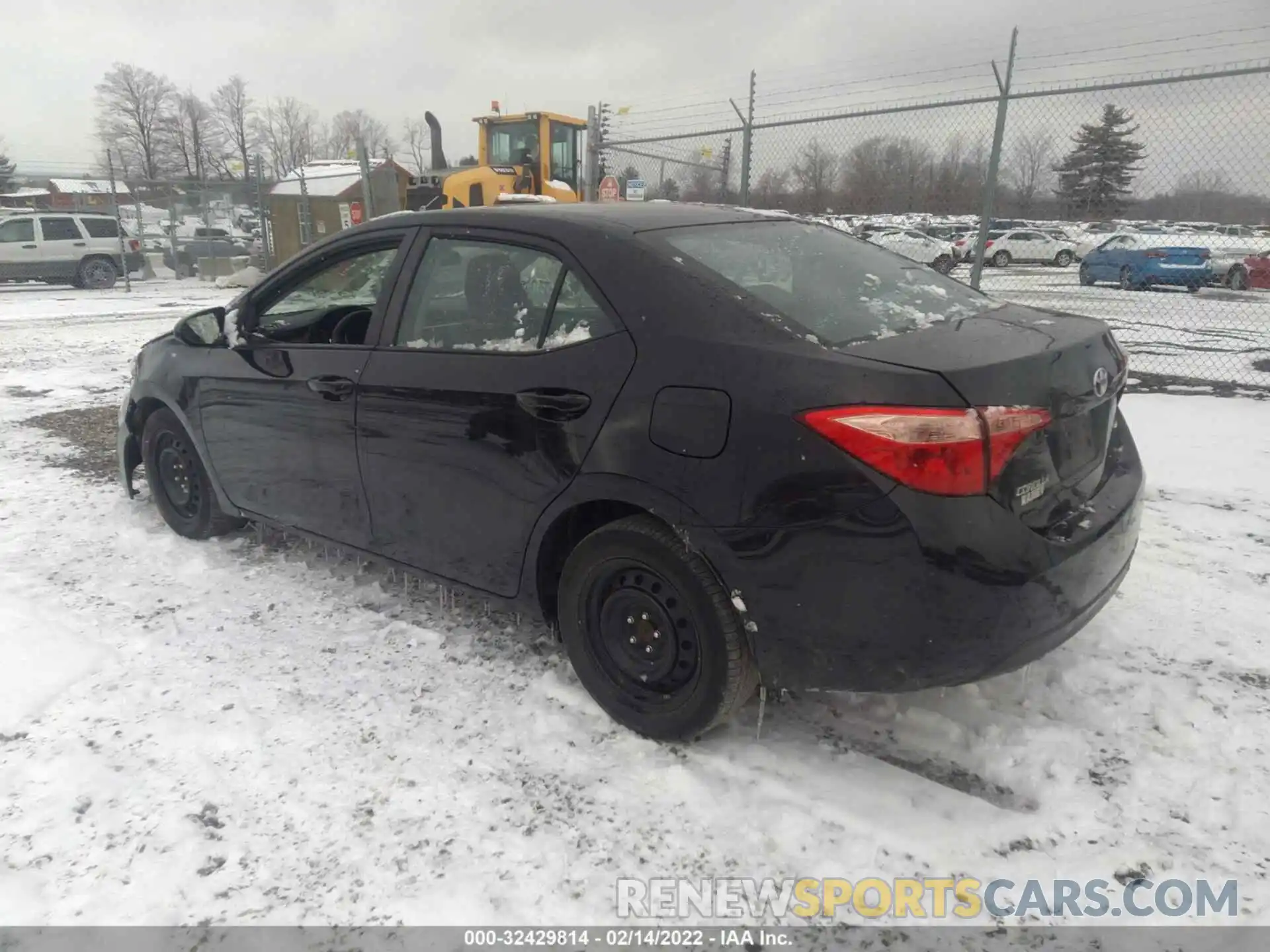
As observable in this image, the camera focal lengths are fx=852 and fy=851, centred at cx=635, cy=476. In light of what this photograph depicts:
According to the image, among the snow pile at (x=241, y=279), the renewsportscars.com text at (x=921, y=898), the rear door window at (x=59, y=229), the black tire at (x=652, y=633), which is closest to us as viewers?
the renewsportscars.com text at (x=921, y=898)

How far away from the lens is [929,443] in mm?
2084

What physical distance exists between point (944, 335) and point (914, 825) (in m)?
1.38

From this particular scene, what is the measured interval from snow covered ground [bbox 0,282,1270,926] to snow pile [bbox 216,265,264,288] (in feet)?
61.3

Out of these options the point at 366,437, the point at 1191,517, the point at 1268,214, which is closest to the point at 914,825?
the point at 366,437

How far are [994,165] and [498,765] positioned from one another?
673cm

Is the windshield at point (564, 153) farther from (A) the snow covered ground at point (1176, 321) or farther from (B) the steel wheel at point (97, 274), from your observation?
(B) the steel wheel at point (97, 274)

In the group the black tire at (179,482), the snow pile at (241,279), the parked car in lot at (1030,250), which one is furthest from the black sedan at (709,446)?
the parked car in lot at (1030,250)

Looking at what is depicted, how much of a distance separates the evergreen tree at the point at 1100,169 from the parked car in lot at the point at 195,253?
22.2m

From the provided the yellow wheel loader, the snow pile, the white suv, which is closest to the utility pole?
the yellow wheel loader

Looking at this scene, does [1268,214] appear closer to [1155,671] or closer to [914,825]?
[1155,671]

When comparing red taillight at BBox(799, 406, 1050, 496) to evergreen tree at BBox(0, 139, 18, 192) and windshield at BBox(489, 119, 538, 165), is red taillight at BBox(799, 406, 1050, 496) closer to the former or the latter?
windshield at BBox(489, 119, 538, 165)

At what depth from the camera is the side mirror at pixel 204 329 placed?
392cm

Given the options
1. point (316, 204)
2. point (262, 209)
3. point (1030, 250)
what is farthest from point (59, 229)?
point (1030, 250)

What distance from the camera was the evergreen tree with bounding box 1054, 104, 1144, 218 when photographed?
24.6 feet
